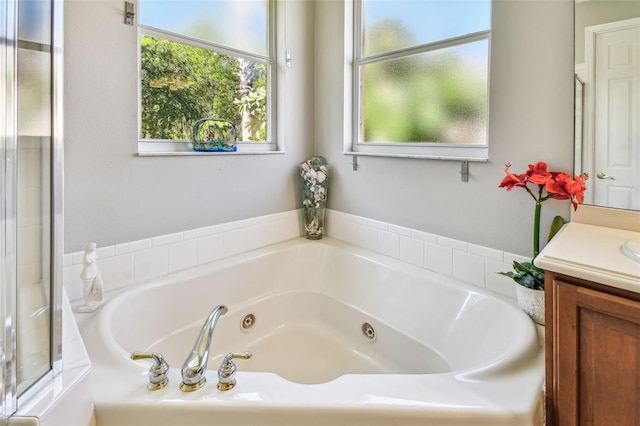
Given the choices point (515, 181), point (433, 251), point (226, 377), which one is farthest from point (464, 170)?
point (226, 377)

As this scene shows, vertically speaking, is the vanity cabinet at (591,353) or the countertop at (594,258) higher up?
the countertop at (594,258)

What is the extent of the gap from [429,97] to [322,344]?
146cm

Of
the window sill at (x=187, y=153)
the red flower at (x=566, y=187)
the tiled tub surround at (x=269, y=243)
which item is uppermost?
the window sill at (x=187, y=153)

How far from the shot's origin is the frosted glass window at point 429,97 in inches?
65.7

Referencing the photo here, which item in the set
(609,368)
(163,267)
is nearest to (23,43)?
(163,267)

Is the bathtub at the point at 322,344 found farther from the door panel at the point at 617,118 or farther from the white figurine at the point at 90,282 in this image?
the door panel at the point at 617,118

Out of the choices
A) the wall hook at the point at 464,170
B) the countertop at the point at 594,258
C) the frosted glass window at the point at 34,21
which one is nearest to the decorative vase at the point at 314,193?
the wall hook at the point at 464,170

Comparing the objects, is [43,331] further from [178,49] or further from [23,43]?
[178,49]

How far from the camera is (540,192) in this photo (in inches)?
51.8

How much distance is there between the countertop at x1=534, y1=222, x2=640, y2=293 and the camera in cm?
79

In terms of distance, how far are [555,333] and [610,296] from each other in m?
0.16

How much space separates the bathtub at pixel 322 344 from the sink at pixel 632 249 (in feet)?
1.30

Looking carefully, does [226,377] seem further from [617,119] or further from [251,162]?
[617,119]

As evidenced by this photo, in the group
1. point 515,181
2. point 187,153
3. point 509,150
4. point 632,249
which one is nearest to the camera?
point 632,249
